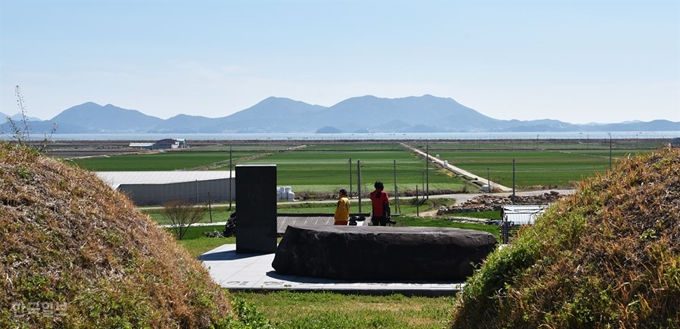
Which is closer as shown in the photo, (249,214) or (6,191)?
(6,191)

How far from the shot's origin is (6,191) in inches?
244

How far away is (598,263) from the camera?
18.5 ft

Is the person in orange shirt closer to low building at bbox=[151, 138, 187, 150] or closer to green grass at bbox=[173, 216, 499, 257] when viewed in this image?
green grass at bbox=[173, 216, 499, 257]

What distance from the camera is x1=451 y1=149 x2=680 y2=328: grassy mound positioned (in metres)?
5.13

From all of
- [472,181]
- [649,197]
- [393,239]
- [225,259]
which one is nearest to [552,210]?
[649,197]

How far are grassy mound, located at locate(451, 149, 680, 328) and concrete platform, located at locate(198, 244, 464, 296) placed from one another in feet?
15.6

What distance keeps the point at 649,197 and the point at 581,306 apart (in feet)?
4.29

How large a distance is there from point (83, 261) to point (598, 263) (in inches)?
159

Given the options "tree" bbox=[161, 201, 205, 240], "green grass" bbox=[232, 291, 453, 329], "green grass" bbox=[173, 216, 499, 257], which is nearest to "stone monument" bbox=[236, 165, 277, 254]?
"green grass" bbox=[173, 216, 499, 257]

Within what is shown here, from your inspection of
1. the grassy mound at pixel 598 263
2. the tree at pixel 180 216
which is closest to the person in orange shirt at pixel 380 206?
the grassy mound at pixel 598 263

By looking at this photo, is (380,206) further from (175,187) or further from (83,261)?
(175,187)

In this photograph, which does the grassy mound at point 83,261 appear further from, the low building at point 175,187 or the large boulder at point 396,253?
the low building at point 175,187

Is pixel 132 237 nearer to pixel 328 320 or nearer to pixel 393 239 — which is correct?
pixel 328 320

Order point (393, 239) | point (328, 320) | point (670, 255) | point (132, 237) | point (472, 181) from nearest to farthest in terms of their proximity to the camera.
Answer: point (670, 255) < point (132, 237) < point (328, 320) < point (393, 239) < point (472, 181)
